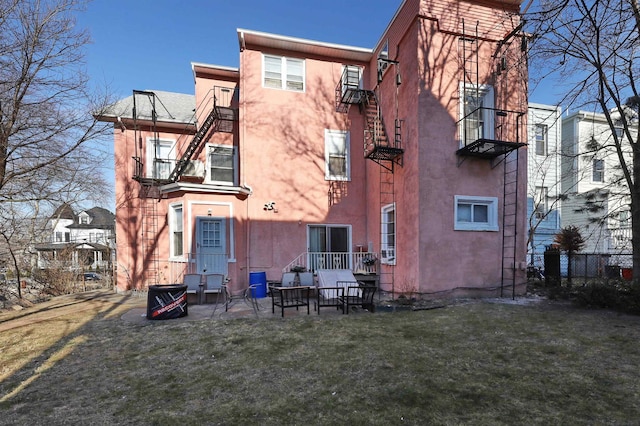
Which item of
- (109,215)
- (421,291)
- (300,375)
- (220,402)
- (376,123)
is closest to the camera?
(220,402)

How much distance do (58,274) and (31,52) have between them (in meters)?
9.44

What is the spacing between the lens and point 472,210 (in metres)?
9.72

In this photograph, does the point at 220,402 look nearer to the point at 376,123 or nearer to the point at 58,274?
the point at 376,123

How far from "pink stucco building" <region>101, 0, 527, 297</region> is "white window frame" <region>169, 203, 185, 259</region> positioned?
0.05m

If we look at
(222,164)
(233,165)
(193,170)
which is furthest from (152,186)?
(233,165)

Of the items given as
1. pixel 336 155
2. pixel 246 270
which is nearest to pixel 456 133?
pixel 336 155

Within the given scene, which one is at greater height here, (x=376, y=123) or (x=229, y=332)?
(x=376, y=123)

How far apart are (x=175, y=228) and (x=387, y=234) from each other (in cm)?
753

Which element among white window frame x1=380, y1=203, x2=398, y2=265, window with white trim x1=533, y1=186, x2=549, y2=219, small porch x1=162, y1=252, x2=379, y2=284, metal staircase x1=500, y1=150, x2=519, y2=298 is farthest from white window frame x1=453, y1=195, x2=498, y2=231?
window with white trim x1=533, y1=186, x2=549, y2=219

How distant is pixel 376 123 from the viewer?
10.8 metres

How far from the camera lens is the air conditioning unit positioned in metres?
11.6

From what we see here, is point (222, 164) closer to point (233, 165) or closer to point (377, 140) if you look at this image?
point (233, 165)

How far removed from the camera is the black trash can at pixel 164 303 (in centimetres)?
748

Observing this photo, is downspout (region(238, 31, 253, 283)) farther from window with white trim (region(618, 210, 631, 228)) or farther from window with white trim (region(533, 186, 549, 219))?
window with white trim (region(533, 186, 549, 219))
